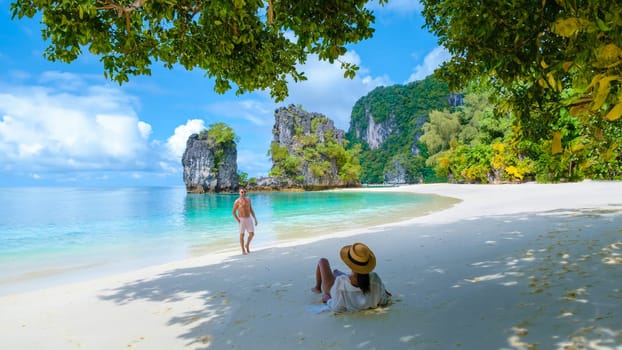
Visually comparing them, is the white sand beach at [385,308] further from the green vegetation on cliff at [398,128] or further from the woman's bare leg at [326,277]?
Answer: the green vegetation on cliff at [398,128]

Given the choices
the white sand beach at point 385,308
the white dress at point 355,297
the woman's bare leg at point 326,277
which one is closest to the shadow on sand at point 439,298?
the white sand beach at point 385,308

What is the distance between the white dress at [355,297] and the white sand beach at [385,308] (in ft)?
0.34

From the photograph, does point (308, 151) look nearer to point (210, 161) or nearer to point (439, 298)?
point (210, 161)

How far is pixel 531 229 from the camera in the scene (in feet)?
29.1

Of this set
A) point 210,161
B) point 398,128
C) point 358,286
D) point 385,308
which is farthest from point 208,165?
point 398,128

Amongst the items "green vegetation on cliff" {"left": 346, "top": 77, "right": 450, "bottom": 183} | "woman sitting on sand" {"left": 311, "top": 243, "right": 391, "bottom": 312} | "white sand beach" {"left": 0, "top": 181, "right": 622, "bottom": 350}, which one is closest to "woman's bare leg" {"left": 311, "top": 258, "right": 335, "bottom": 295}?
"white sand beach" {"left": 0, "top": 181, "right": 622, "bottom": 350}

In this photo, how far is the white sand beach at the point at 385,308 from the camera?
10.8ft

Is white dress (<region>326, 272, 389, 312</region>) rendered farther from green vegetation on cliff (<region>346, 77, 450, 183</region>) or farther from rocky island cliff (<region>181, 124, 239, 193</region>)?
green vegetation on cliff (<region>346, 77, 450, 183</region>)

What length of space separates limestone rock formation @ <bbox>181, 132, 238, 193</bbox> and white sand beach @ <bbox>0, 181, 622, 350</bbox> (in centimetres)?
6866

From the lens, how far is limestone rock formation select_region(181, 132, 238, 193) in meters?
73.9

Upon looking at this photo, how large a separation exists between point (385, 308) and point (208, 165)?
7367 cm

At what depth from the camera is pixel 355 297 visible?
4.07m

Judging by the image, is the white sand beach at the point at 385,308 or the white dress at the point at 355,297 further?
the white dress at the point at 355,297

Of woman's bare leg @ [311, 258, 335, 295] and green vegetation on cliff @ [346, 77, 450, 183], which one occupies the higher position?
green vegetation on cliff @ [346, 77, 450, 183]
